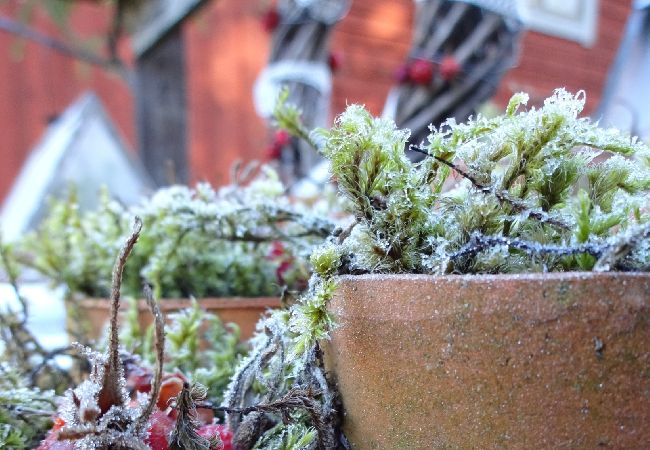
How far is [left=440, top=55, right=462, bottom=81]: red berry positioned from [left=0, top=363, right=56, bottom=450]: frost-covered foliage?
1306 millimetres

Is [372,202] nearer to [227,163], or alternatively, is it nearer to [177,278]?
[177,278]

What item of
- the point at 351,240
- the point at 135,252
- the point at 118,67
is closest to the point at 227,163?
the point at 118,67

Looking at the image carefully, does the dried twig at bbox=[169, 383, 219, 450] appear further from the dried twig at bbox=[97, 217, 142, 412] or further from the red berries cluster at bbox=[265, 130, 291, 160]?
the red berries cluster at bbox=[265, 130, 291, 160]

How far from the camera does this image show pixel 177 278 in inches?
28.7

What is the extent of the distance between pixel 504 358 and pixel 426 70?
1357 mm

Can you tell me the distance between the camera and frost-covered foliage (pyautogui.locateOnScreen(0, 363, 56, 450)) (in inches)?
Answer: 17.8

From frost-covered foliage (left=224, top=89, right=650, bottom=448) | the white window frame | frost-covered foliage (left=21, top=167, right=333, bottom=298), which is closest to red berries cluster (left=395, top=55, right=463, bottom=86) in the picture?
frost-covered foliage (left=21, top=167, right=333, bottom=298)

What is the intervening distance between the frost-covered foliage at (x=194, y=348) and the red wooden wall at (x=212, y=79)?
3833 mm

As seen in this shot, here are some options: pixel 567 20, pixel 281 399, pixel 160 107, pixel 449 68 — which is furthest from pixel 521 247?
pixel 567 20

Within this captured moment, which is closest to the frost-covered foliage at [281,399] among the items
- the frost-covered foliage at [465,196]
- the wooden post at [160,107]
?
the frost-covered foliage at [465,196]

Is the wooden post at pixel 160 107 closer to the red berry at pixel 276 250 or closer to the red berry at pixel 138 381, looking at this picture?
the red berry at pixel 276 250

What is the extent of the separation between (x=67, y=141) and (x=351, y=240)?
1.15 m

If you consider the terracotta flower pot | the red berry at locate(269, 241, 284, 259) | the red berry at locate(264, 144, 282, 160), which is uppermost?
the red berry at locate(264, 144, 282, 160)

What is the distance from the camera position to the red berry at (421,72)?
1.59 metres
